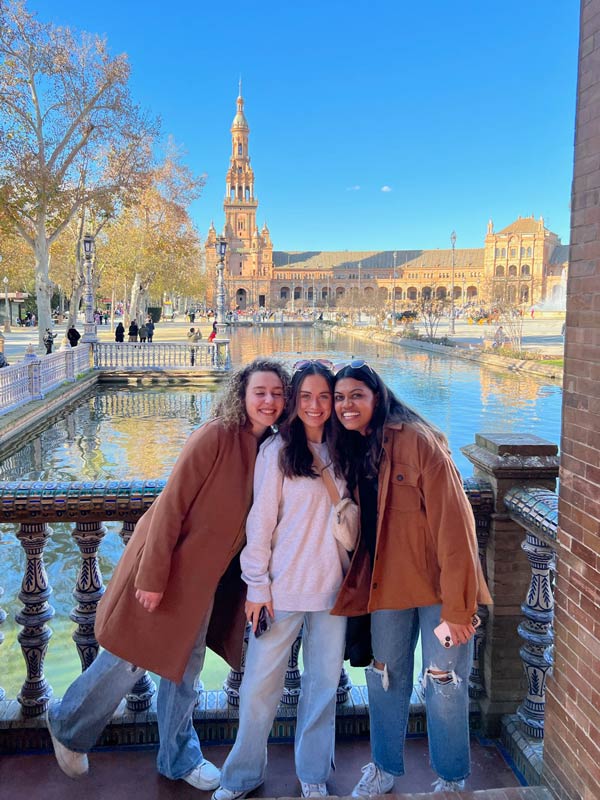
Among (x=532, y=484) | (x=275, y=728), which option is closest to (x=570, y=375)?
(x=532, y=484)

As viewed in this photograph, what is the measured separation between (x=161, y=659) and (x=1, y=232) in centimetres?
2056

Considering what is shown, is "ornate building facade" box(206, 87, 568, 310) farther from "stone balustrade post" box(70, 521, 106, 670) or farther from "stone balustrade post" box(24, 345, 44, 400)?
"stone balustrade post" box(70, 521, 106, 670)

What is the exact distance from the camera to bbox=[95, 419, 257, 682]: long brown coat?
2.28m

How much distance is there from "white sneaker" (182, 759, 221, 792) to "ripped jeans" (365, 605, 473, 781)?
590 millimetres

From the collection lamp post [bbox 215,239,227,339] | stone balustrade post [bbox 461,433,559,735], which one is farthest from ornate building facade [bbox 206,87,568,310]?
stone balustrade post [bbox 461,433,559,735]

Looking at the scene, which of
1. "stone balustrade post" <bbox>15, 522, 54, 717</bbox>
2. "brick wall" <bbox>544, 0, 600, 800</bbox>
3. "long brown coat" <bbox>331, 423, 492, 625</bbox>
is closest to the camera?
"brick wall" <bbox>544, 0, 600, 800</bbox>

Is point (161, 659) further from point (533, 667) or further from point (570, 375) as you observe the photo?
point (570, 375)

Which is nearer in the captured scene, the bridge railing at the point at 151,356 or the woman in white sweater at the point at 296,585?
the woman in white sweater at the point at 296,585

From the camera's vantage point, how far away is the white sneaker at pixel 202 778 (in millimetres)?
2422

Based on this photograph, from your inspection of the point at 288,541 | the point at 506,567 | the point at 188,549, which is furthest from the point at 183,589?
the point at 506,567

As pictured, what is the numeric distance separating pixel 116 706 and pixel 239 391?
123 cm

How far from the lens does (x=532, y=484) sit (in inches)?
104

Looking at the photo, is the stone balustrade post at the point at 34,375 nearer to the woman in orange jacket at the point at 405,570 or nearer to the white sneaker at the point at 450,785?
the woman in orange jacket at the point at 405,570

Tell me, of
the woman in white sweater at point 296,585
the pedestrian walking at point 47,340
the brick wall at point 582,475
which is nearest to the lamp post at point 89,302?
the pedestrian walking at point 47,340
